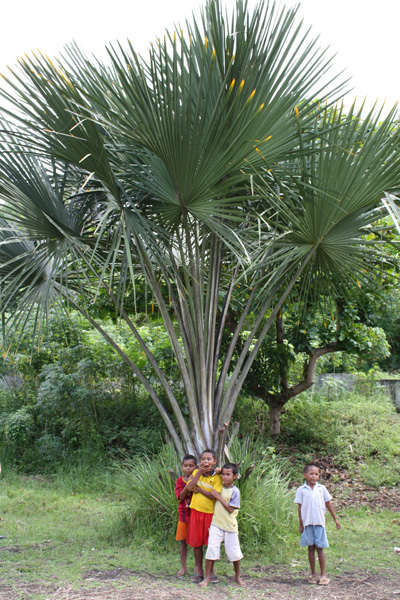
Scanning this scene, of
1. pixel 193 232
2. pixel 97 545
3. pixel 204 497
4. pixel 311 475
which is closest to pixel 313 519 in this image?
pixel 311 475

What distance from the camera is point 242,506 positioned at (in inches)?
188

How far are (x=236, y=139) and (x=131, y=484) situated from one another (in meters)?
3.51

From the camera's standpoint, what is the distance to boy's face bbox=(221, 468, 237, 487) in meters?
3.97

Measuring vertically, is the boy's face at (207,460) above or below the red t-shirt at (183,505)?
Answer: above

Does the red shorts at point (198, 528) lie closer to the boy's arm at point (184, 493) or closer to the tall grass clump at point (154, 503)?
the boy's arm at point (184, 493)

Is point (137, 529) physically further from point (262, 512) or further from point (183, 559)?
point (262, 512)

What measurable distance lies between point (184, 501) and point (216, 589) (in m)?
0.69

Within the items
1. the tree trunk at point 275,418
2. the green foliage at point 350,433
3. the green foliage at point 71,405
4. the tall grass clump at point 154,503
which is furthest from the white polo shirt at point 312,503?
the tree trunk at point 275,418

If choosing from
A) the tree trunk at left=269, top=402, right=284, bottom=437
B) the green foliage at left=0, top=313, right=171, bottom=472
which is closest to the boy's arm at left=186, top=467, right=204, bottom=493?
the green foliage at left=0, top=313, right=171, bottom=472

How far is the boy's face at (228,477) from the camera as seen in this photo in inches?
156

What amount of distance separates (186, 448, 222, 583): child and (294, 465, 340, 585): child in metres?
0.68

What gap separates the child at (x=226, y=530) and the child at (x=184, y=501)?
0.26 metres

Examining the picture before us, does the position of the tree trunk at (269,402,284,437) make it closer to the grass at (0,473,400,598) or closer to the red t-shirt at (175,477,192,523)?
the grass at (0,473,400,598)

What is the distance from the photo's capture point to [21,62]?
4.18 metres
